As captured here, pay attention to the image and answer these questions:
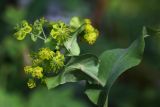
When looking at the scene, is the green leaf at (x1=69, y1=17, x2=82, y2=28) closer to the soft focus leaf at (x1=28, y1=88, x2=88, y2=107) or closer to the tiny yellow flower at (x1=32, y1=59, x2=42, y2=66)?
Result: the tiny yellow flower at (x1=32, y1=59, x2=42, y2=66)

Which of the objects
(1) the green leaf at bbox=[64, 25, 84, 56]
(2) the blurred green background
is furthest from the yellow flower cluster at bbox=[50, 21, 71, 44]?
(2) the blurred green background

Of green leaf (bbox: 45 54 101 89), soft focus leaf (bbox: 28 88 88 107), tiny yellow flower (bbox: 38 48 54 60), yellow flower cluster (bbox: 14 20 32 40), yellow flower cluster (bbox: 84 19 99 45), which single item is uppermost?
yellow flower cluster (bbox: 14 20 32 40)

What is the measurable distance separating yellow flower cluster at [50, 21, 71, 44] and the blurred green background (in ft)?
6.37

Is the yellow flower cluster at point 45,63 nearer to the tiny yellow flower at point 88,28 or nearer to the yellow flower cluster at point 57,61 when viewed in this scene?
the yellow flower cluster at point 57,61

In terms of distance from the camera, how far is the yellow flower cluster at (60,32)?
5.15 feet

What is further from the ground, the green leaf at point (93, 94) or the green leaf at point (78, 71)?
the green leaf at point (78, 71)

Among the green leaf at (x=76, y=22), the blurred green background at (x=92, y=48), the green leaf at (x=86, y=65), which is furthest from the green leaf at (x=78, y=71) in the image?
the blurred green background at (x=92, y=48)

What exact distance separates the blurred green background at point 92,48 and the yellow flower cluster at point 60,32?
6.37 feet

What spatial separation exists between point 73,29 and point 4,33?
3342 millimetres

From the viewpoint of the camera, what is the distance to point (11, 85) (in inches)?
165

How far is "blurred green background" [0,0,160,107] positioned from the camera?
3.75 m

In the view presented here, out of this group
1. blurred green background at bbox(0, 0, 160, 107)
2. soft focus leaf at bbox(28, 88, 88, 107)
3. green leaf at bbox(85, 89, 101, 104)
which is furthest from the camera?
blurred green background at bbox(0, 0, 160, 107)

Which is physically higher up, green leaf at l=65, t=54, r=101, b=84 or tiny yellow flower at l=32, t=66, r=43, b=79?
tiny yellow flower at l=32, t=66, r=43, b=79

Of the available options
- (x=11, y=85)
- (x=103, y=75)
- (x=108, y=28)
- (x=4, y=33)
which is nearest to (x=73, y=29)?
(x=103, y=75)
